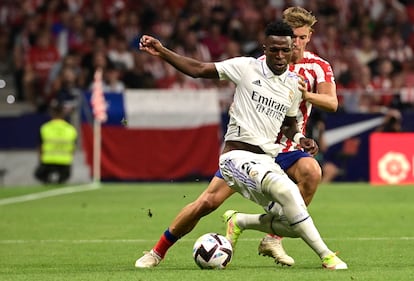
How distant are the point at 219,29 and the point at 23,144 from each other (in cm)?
556

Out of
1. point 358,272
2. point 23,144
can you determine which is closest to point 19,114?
point 23,144

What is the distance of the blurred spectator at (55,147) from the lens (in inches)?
933

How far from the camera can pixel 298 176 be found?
407 inches

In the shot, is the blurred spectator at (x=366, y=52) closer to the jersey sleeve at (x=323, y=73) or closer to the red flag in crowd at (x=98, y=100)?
the red flag in crowd at (x=98, y=100)

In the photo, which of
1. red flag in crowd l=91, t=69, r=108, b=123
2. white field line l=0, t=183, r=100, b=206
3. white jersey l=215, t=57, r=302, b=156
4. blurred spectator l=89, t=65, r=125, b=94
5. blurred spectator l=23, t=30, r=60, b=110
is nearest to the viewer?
white jersey l=215, t=57, r=302, b=156

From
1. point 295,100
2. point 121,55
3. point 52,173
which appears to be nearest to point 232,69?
point 295,100

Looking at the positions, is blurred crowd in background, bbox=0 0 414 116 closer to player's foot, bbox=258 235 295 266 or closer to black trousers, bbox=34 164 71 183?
black trousers, bbox=34 164 71 183

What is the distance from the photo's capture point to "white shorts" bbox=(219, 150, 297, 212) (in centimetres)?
941

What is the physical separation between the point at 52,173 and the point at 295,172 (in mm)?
14220

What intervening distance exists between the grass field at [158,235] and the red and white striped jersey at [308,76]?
1.11 meters

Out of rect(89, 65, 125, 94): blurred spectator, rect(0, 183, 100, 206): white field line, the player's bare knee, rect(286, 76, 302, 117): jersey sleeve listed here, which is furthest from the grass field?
rect(89, 65, 125, 94): blurred spectator

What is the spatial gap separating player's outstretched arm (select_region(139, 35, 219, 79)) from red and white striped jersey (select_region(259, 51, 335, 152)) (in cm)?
111

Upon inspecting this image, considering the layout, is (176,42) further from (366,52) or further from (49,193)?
(49,193)

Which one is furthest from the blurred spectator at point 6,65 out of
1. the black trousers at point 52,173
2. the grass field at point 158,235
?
the grass field at point 158,235
